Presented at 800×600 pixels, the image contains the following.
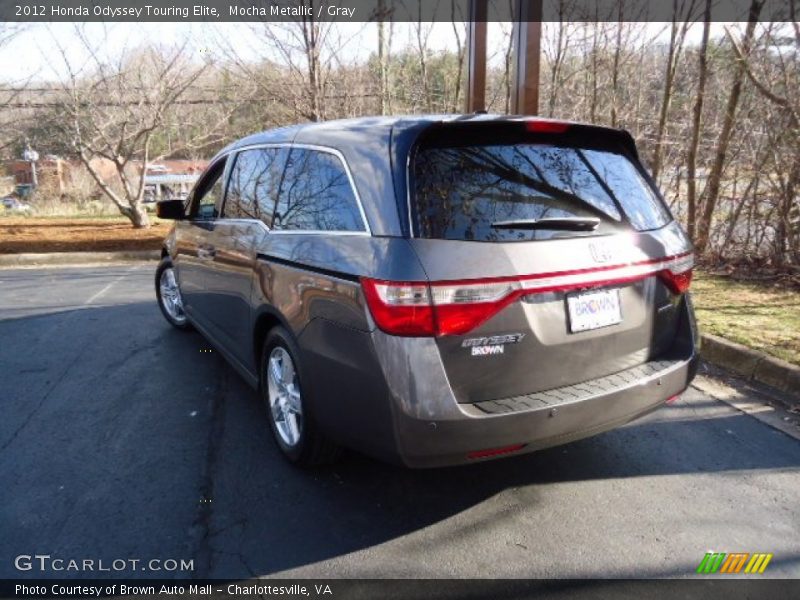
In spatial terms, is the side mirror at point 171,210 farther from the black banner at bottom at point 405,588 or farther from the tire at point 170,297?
the black banner at bottom at point 405,588

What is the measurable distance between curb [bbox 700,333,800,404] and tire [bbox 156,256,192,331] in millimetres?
4754

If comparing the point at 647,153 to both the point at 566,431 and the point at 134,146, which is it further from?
the point at 134,146

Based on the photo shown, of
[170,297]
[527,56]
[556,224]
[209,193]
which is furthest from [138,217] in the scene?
[556,224]

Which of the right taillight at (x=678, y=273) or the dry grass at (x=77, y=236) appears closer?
the right taillight at (x=678, y=273)

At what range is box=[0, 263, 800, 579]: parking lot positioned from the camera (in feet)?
7.55

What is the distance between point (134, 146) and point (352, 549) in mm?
12464

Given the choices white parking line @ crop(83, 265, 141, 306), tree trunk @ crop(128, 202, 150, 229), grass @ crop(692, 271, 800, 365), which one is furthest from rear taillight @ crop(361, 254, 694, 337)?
tree trunk @ crop(128, 202, 150, 229)

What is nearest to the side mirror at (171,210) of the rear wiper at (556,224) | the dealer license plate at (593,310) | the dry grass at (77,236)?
the rear wiper at (556,224)

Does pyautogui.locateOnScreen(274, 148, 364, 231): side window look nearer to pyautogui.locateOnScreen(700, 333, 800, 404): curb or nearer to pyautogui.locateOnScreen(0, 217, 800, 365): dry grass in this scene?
pyautogui.locateOnScreen(700, 333, 800, 404): curb

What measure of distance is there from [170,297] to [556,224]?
14.4 ft

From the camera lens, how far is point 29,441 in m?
3.28

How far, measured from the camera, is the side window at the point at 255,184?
323 cm

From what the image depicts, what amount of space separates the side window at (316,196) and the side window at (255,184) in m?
0.14

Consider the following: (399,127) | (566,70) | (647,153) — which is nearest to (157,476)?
(399,127)
